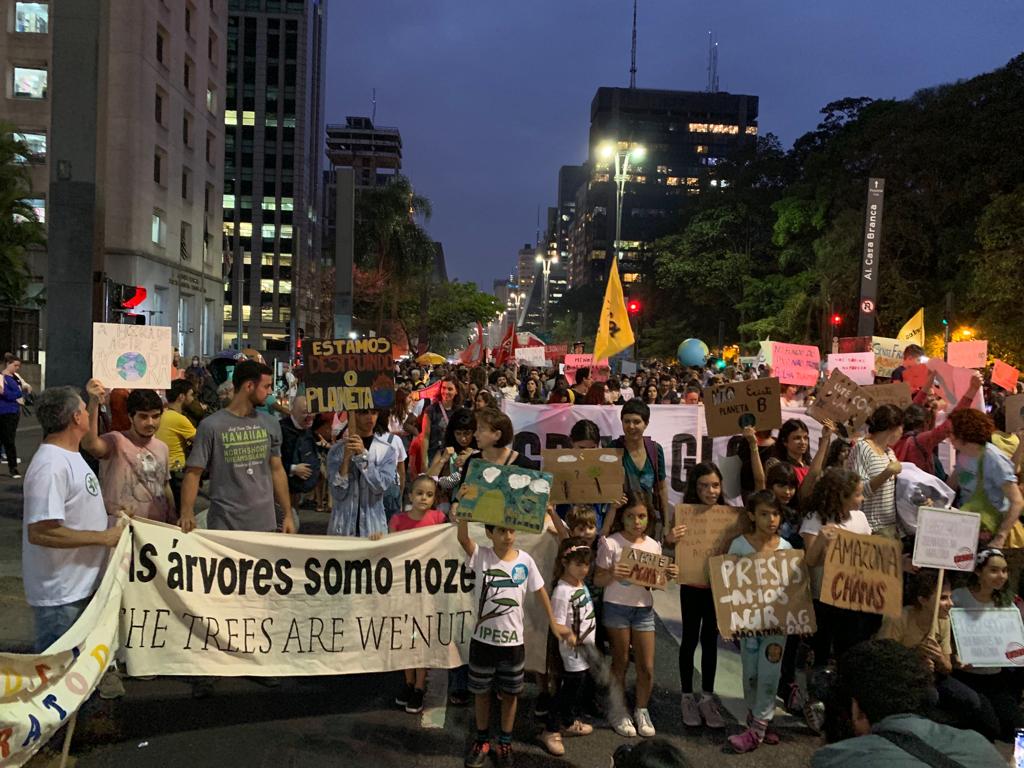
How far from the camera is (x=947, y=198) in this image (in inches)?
1227

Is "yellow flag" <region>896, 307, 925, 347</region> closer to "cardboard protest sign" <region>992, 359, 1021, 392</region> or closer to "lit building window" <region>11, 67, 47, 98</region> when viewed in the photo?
"cardboard protest sign" <region>992, 359, 1021, 392</region>

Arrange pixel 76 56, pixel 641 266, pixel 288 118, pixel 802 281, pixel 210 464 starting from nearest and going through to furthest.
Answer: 1. pixel 210 464
2. pixel 76 56
3. pixel 802 281
4. pixel 641 266
5. pixel 288 118

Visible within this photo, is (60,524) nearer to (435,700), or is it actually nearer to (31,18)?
(435,700)

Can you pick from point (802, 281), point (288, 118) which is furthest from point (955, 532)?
point (288, 118)

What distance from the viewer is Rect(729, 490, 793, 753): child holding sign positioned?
4973mm

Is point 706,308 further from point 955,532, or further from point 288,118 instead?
point 288,118

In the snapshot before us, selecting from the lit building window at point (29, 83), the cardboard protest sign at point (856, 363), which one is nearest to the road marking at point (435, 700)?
the cardboard protest sign at point (856, 363)

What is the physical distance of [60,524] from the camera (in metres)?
4.23

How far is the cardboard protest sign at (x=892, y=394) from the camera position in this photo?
773 centimetres

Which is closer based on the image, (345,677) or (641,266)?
(345,677)

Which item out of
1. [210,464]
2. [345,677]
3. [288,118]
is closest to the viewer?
[210,464]

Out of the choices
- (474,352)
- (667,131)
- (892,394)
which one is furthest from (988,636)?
(667,131)

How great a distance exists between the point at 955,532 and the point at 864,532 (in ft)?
2.21

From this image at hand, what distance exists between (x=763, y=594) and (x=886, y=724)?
9.28 feet
